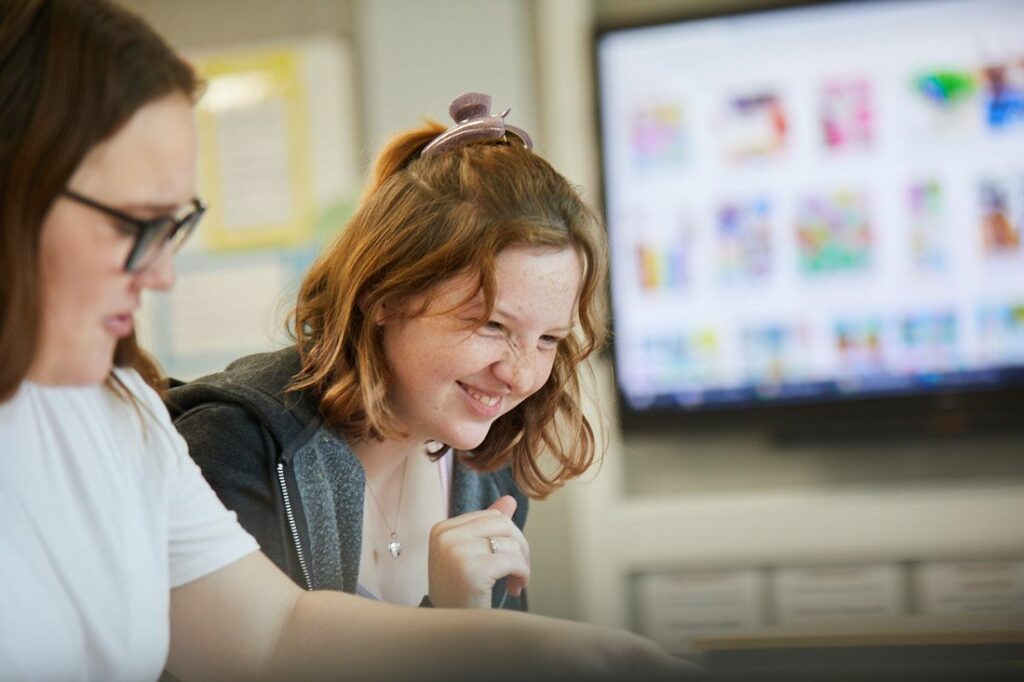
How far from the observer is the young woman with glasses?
0.64 metres

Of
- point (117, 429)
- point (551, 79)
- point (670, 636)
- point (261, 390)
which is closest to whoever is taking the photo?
point (670, 636)

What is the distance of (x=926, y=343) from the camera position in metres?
2.46

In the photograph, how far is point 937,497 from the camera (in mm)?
2432

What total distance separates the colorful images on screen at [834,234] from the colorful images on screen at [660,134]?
1.00ft

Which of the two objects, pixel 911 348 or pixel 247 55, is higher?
pixel 247 55

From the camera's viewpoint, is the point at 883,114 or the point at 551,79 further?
the point at 551,79

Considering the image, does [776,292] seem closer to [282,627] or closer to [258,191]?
[258,191]

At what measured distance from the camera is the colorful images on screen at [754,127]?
2551mm

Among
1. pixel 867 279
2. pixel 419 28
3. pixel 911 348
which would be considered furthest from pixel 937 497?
pixel 419 28

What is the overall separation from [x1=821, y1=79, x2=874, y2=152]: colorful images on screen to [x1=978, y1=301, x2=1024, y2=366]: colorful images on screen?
1.46 ft

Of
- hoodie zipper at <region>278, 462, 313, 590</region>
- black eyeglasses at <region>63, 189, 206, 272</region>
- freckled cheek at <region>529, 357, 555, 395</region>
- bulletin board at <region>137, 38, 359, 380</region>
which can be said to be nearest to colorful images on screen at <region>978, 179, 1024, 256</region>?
bulletin board at <region>137, 38, 359, 380</region>

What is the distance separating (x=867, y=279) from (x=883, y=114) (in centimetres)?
36

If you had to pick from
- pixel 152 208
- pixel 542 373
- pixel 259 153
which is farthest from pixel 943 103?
pixel 152 208

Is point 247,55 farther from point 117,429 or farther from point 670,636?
point 670,636
